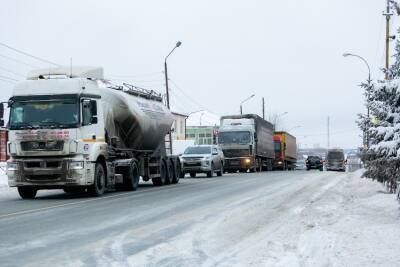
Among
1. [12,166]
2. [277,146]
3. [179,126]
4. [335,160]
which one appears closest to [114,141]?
[12,166]

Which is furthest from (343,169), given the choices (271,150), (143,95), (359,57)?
(143,95)

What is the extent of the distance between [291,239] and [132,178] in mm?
12767

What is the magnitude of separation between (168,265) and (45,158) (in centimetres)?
1058

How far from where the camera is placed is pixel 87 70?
19.6 m

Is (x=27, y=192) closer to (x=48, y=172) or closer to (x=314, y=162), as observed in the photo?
(x=48, y=172)

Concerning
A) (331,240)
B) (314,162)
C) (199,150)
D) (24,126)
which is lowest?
(331,240)

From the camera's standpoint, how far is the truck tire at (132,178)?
21.3 meters

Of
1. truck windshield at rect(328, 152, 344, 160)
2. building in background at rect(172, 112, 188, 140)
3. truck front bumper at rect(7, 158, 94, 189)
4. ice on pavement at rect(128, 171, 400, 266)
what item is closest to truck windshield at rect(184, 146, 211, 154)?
truck front bumper at rect(7, 158, 94, 189)

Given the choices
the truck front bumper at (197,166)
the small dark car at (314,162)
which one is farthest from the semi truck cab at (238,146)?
the small dark car at (314,162)

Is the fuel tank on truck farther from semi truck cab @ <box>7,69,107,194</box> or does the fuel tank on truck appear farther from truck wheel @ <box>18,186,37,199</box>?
truck wheel @ <box>18,186,37,199</box>

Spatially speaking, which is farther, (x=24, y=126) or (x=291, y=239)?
(x=24, y=126)

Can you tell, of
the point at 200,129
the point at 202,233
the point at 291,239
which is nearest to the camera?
the point at 291,239

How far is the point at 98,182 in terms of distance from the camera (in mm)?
18859

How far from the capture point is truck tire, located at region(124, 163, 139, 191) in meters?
21.3
